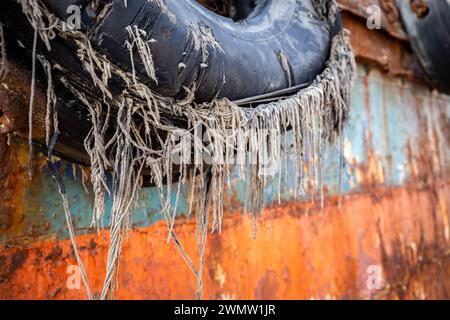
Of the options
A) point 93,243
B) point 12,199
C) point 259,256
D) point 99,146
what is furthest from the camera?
point 259,256

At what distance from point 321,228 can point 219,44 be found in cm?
101

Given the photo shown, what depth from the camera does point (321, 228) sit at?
5.24 ft

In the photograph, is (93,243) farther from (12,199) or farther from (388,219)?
(388,219)

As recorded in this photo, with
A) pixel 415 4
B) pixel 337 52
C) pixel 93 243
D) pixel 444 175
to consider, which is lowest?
pixel 93 243

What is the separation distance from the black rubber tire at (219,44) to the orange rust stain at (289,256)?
1.61 ft

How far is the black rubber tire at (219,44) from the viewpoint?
2.06 ft

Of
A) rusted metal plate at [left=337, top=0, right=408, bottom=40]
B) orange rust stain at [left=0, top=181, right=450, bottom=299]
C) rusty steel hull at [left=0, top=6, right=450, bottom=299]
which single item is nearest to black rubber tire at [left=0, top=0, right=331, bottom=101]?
rusty steel hull at [left=0, top=6, right=450, bottom=299]

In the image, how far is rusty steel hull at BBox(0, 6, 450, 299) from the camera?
0.91 meters

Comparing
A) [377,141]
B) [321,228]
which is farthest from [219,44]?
[377,141]

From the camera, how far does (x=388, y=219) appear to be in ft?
6.36

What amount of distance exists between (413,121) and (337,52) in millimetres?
1331

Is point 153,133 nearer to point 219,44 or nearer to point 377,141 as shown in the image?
point 219,44

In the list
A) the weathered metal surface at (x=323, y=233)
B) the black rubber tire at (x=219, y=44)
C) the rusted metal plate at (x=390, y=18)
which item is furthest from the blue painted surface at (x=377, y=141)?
the black rubber tire at (x=219, y=44)
